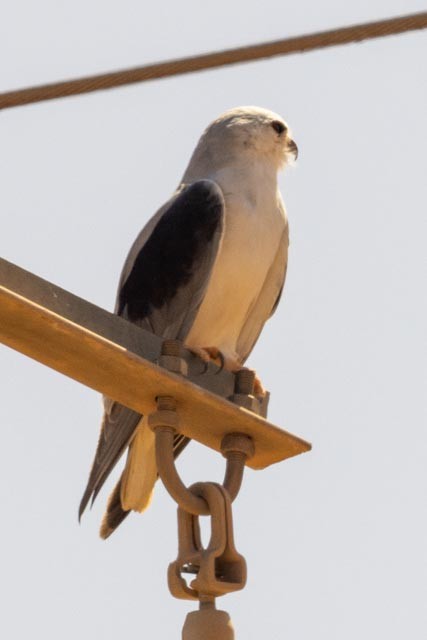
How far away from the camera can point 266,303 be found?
24.2 feet

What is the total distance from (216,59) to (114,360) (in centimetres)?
80

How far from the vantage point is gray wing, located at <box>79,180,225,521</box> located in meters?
6.86

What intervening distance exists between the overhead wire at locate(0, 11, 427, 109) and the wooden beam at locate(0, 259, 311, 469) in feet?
1.60

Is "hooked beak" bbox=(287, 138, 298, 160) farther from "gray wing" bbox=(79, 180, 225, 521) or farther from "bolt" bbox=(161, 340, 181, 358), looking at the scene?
"bolt" bbox=(161, 340, 181, 358)

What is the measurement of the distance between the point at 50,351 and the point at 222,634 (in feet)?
2.95

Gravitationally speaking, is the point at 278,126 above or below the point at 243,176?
above

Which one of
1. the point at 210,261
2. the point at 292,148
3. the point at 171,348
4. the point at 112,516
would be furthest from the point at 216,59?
the point at 292,148

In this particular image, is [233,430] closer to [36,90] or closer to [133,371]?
[133,371]

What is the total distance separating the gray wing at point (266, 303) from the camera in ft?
23.8

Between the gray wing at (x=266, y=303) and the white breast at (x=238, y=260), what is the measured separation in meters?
0.12

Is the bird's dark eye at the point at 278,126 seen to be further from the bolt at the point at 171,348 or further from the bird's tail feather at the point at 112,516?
the bolt at the point at 171,348

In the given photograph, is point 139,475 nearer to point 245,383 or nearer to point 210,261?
point 210,261

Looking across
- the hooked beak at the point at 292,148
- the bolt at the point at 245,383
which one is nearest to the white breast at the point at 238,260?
the hooked beak at the point at 292,148

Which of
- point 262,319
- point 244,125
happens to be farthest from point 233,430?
point 244,125
